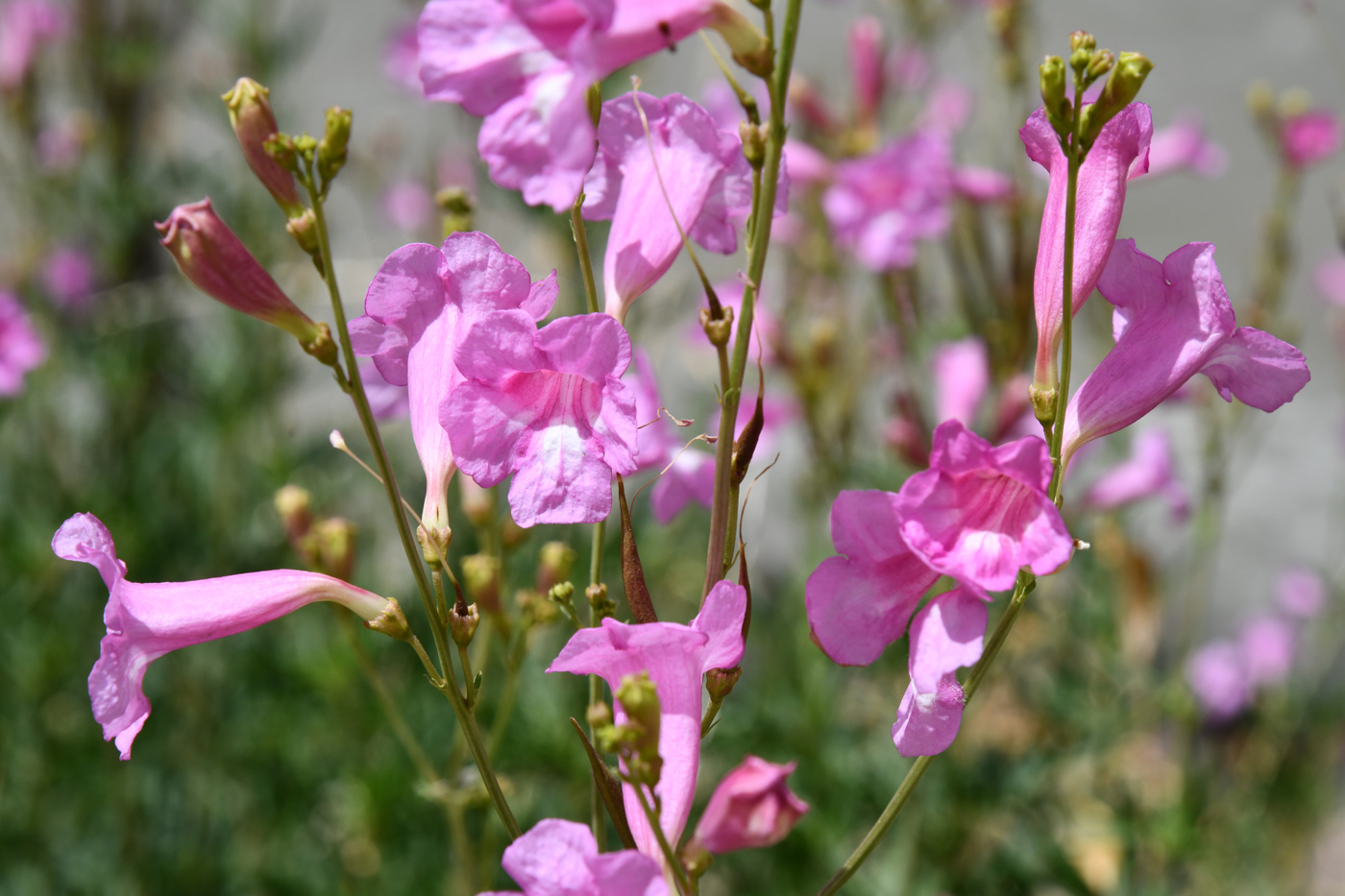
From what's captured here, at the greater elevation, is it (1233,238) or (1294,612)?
(1233,238)

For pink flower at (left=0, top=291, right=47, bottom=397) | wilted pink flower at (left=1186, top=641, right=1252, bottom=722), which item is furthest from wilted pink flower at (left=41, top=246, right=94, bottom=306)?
wilted pink flower at (left=1186, top=641, right=1252, bottom=722)

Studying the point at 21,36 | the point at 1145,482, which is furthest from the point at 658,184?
the point at 21,36

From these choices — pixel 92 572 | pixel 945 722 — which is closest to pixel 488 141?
pixel 945 722

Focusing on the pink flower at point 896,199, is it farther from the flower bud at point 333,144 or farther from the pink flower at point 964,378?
the flower bud at point 333,144

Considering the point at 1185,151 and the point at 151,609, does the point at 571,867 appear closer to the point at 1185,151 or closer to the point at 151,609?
the point at 151,609

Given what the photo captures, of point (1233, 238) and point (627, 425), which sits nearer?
point (627, 425)

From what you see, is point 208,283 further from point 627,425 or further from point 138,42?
point 138,42

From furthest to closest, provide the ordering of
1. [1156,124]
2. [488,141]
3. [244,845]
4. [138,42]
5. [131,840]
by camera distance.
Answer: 1. [138,42]
2. [1156,124]
3. [244,845]
4. [131,840]
5. [488,141]

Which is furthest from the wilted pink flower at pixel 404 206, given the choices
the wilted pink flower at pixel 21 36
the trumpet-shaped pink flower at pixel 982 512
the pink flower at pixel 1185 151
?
the trumpet-shaped pink flower at pixel 982 512
